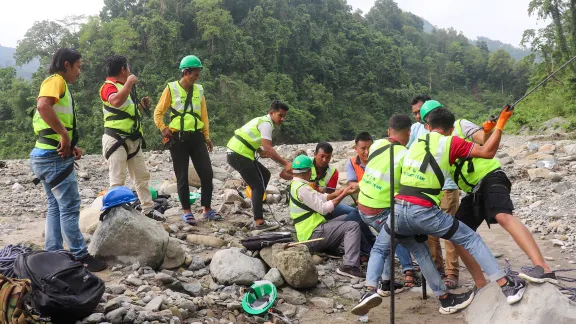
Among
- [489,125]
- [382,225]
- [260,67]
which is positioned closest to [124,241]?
[382,225]

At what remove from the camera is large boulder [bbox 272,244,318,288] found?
13.7ft

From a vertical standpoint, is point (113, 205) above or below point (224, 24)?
below

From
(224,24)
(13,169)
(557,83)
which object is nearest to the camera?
(13,169)

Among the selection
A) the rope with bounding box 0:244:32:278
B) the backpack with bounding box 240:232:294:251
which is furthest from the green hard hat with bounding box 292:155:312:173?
the rope with bounding box 0:244:32:278

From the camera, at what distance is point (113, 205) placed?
13.4ft

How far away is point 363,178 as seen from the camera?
4223 mm

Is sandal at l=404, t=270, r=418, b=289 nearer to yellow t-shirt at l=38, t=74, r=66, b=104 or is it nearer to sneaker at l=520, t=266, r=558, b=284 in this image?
sneaker at l=520, t=266, r=558, b=284

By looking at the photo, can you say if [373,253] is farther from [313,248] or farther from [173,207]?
[173,207]

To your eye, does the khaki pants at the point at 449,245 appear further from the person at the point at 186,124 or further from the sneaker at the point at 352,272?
the person at the point at 186,124

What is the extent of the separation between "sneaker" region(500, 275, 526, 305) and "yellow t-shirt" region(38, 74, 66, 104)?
3.82 meters

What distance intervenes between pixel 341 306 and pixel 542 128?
17.6 metres

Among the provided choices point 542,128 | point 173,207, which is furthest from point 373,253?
point 542,128

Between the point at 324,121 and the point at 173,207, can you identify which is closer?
the point at 173,207

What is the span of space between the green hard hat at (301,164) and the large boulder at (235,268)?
1.05 metres
